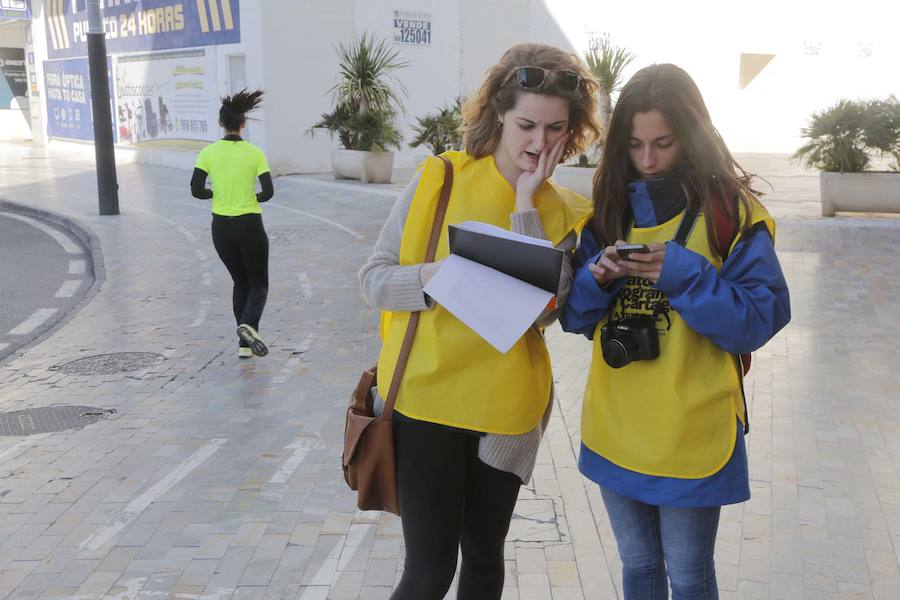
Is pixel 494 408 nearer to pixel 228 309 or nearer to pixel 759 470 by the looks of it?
pixel 759 470

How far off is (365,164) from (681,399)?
63.1 ft

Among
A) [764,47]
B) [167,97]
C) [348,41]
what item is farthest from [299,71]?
[764,47]

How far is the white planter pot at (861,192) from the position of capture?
14.5 meters

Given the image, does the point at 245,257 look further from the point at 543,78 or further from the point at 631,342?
the point at 631,342

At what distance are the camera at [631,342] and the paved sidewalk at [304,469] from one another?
5.34 ft

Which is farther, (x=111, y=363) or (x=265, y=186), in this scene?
(x=111, y=363)

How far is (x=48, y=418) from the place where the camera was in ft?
20.3

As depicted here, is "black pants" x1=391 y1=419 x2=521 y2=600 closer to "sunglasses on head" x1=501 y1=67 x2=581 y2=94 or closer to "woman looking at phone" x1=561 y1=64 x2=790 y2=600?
"woman looking at phone" x1=561 y1=64 x2=790 y2=600

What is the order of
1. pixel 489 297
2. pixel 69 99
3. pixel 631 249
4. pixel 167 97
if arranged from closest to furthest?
1. pixel 631 249
2. pixel 489 297
3. pixel 167 97
4. pixel 69 99

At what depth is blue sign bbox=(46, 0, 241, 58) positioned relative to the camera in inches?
941

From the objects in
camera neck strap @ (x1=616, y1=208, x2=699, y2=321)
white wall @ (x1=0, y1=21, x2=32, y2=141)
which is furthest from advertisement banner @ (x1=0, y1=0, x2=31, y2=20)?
camera neck strap @ (x1=616, y1=208, x2=699, y2=321)

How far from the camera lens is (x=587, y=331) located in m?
2.60

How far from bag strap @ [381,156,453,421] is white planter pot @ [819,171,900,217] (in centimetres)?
1350

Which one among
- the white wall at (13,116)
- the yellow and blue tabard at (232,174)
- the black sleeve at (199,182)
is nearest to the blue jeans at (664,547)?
the yellow and blue tabard at (232,174)
